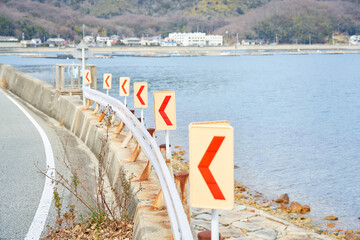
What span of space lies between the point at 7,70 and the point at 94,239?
82.4 ft

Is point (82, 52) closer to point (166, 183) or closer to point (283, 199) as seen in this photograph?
point (283, 199)

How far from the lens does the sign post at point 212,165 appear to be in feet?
12.2

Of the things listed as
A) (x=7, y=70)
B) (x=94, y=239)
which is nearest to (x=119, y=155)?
(x=94, y=239)

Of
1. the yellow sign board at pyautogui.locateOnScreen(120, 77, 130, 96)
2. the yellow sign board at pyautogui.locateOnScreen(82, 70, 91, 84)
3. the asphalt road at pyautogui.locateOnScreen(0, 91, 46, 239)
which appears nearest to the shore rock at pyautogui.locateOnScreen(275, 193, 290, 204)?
the yellow sign board at pyautogui.locateOnScreen(120, 77, 130, 96)

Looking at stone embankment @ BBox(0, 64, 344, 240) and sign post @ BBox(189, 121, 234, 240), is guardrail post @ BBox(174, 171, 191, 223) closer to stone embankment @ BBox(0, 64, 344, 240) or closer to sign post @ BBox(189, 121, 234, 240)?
stone embankment @ BBox(0, 64, 344, 240)

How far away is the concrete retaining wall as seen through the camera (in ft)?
19.7

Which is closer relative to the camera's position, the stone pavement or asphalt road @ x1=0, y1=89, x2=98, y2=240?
asphalt road @ x1=0, y1=89, x2=98, y2=240

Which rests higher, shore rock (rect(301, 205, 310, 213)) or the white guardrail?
the white guardrail

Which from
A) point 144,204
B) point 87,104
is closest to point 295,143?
point 87,104

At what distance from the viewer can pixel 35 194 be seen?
894 cm

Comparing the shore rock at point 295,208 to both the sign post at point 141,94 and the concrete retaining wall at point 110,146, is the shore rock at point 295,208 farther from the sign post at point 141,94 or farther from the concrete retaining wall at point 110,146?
the sign post at point 141,94

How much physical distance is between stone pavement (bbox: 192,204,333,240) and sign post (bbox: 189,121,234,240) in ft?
19.7

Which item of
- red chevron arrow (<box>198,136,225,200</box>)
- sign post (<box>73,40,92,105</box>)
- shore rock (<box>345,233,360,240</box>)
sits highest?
sign post (<box>73,40,92,105</box>)

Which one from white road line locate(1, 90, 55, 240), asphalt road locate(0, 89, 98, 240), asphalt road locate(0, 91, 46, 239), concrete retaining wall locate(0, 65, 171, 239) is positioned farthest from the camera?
asphalt road locate(0, 89, 98, 240)
